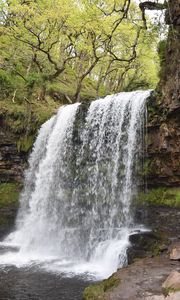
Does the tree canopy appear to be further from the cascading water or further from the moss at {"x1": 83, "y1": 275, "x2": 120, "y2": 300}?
the moss at {"x1": 83, "y1": 275, "x2": 120, "y2": 300}

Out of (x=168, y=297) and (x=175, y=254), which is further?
(x=175, y=254)

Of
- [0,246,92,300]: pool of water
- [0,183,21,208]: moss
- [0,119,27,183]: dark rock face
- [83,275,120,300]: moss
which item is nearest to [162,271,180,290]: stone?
[83,275,120,300]: moss

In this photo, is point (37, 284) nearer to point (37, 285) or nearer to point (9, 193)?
point (37, 285)

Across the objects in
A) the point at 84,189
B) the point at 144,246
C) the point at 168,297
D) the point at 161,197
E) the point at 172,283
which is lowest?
the point at 168,297

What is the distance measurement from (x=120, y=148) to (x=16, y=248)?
216 inches

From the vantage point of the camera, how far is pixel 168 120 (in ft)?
43.8

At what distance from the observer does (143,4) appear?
41.8 feet

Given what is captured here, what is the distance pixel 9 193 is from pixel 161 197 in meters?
7.51

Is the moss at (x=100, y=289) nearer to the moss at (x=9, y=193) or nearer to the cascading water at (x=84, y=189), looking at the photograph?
the cascading water at (x=84, y=189)

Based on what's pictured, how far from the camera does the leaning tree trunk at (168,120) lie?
13164 millimetres

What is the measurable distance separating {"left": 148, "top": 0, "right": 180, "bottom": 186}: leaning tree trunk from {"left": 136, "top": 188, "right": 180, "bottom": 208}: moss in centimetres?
26

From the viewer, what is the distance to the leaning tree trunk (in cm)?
1316

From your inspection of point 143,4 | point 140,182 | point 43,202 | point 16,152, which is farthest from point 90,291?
point 16,152

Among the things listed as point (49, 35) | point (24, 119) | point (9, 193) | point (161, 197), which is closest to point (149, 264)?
point (161, 197)
